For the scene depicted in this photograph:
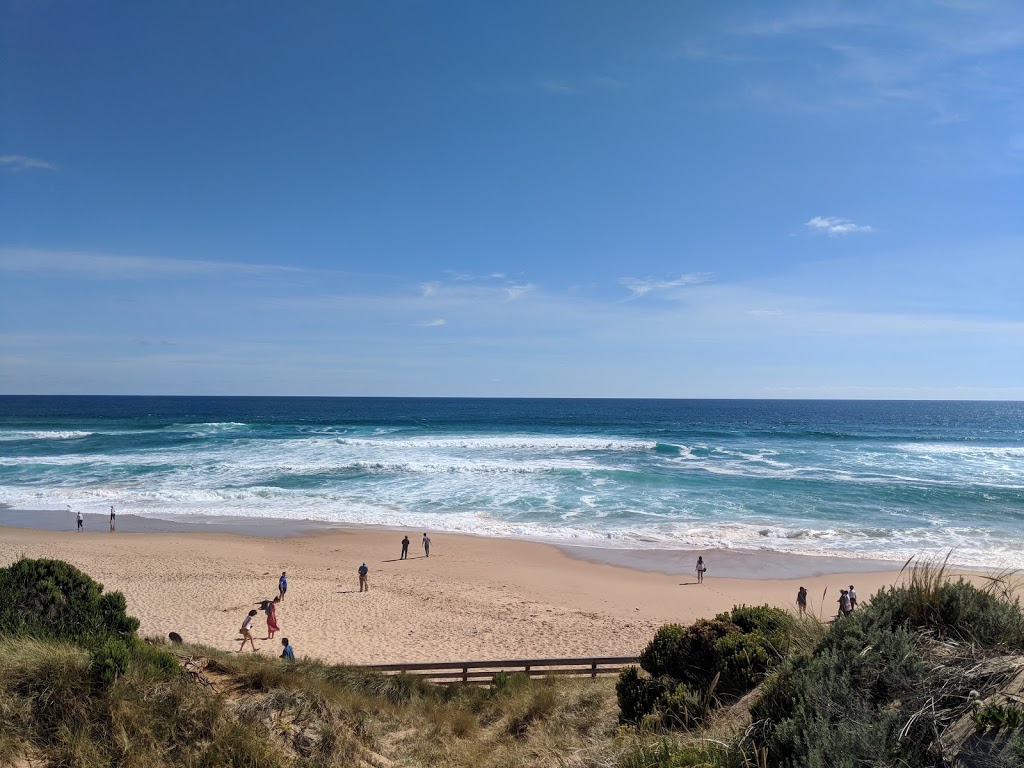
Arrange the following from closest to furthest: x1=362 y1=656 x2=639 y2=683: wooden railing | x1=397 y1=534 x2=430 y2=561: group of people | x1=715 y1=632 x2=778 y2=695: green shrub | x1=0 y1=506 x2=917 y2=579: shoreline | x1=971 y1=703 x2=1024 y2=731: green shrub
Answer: x1=971 y1=703 x2=1024 y2=731: green shrub → x1=715 y1=632 x2=778 y2=695: green shrub → x1=362 y1=656 x2=639 y2=683: wooden railing → x1=0 y1=506 x2=917 y2=579: shoreline → x1=397 y1=534 x2=430 y2=561: group of people

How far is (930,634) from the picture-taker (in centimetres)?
485

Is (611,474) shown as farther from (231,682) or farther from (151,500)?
(231,682)

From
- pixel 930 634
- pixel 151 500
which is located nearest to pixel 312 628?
pixel 930 634

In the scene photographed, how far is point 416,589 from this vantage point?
19578 mm

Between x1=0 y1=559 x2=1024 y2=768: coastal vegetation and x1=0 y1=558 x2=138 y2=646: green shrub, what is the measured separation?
21mm

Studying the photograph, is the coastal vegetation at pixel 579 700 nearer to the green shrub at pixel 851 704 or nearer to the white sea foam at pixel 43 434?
the green shrub at pixel 851 704

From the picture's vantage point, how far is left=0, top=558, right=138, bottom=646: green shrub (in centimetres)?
734

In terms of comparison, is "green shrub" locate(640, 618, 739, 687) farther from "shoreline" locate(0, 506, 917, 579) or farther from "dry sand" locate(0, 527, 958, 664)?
"shoreline" locate(0, 506, 917, 579)

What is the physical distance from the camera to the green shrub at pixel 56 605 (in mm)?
7344

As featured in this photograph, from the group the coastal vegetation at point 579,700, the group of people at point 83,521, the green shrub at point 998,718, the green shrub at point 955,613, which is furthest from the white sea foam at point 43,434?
the green shrub at point 998,718

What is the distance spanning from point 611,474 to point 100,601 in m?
34.0

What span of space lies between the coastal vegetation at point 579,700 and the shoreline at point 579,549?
14.3 metres

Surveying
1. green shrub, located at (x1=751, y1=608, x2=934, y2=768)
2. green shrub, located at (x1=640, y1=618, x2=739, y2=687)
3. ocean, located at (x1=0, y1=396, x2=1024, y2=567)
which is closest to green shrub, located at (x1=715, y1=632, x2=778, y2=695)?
green shrub, located at (x1=640, y1=618, x2=739, y2=687)

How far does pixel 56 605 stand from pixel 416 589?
12.8 meters
